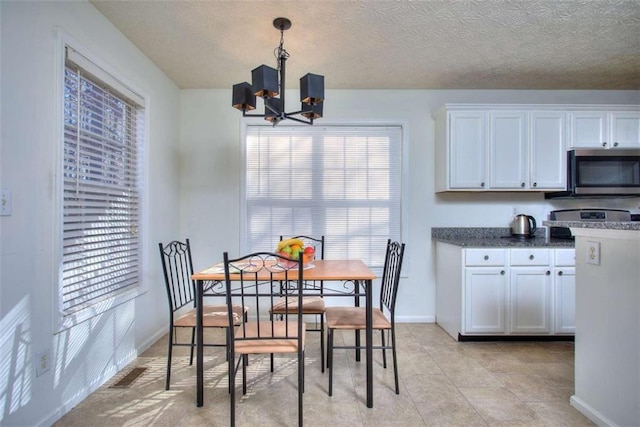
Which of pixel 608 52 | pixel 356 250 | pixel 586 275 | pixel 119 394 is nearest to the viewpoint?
pixel 586 275

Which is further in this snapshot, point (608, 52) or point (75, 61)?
point (608, 52)

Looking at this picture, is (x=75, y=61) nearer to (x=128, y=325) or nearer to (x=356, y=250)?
(x=128, y=325)

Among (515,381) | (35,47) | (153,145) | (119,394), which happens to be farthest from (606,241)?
(153,145)

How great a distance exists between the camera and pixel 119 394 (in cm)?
201

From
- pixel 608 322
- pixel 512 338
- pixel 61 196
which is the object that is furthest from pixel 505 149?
pixel 61 196

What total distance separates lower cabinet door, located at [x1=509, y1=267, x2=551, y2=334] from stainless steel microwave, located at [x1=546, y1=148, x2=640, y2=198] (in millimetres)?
944

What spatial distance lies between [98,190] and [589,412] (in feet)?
10.6

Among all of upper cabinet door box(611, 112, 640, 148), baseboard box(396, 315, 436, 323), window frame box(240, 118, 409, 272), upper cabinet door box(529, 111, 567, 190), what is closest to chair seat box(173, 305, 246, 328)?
window frame box(240, 118, 409, 272)

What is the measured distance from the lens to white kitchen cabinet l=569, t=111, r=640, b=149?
3037 millimetres

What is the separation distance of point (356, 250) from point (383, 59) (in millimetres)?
1853

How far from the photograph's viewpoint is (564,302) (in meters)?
2.80

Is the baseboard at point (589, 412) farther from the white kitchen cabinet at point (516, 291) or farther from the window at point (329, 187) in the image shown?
the window at point (329, 187)

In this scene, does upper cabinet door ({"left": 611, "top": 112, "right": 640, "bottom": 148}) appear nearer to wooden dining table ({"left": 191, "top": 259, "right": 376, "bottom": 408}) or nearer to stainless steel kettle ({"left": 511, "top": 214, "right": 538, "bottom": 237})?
stainless steel kettle ({"left": 511, "top": 214, "right": 538, "bottom": 237})

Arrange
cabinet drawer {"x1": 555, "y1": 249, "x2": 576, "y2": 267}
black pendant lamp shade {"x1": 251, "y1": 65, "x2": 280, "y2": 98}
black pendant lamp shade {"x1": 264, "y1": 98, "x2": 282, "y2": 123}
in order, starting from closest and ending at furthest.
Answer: black pendant lamp shade {"x1": 251, "y1": 65, "x2": 280, "y2": 98} → black pendant lamp shade {"x1": 264, "y1": 98, "x2": 282, "y2": 123} → cabinet drawer {"x1": 555, "y1": 249, "x2": 576, "y2": 267}
